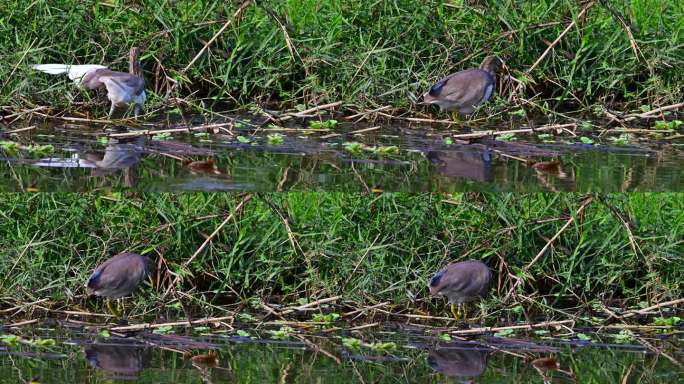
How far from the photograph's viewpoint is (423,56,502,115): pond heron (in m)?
8.55

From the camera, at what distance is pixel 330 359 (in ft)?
19.8

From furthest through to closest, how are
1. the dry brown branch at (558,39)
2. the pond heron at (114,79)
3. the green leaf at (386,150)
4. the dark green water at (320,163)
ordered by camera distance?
1. the dry brown branch at (558,39)
2. the pond heron at (114,79)
3. the green leaf at (386,150)
4. the dark green water at (320,163)

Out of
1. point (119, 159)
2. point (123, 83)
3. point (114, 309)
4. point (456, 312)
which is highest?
point (123, 83)

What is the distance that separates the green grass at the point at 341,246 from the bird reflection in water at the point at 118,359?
838 millimetres

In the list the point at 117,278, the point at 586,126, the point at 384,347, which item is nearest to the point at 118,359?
the point at 117,278

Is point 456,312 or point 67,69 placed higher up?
point 67,69

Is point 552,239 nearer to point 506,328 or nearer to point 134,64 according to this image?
point 506,328

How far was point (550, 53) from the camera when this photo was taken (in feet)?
30.4

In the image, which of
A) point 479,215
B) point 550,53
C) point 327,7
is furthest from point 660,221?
point 327,7

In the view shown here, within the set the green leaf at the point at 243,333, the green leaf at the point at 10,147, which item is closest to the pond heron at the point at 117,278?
the green leaf at the point at 243,333

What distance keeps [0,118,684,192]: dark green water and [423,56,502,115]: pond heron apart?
0.86 feet

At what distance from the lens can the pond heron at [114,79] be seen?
27.3 ft

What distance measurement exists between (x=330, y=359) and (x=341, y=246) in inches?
49.0

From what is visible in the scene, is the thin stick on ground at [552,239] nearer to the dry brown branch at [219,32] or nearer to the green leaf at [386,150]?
the green leaf at [386,150]
